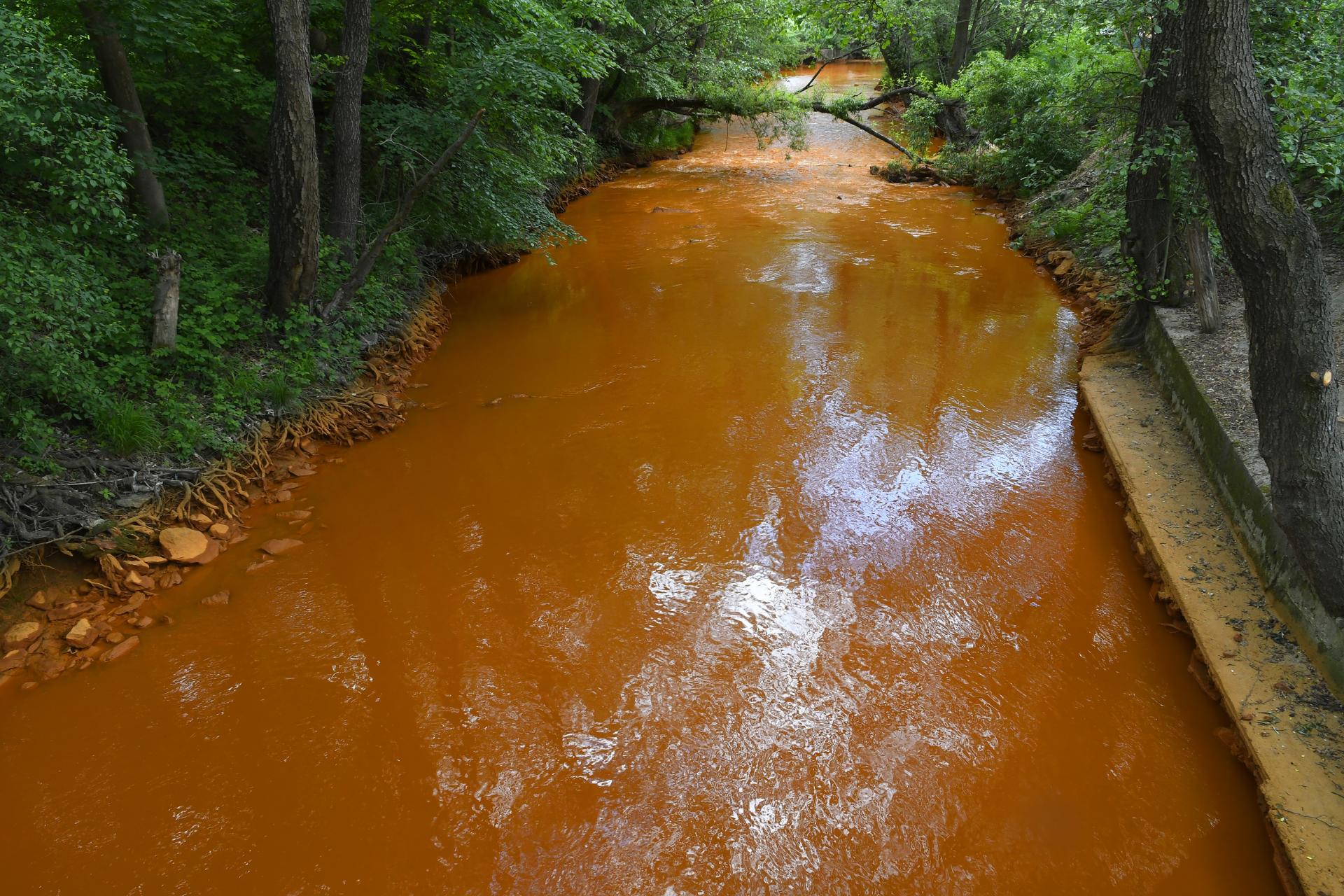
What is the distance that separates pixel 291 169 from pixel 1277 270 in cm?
691

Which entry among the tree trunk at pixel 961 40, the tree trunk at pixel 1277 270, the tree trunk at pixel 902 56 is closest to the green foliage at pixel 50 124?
the tree trunk at pixel 1277 270

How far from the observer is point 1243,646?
4.24 m

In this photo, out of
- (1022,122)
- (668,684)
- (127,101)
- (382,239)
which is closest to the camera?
(668,684)

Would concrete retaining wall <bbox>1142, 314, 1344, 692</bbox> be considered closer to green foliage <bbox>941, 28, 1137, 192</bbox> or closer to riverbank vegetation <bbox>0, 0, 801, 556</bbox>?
green foliage <bbox>941, 28, 1137, 192</bbox>

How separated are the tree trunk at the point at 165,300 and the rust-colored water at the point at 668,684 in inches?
60.5

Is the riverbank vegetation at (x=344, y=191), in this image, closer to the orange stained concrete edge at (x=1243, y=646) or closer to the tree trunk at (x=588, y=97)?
the orange stained concrete edge at (x=1243, y=646)

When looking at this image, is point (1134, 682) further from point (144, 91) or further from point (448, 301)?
point (144, 91)

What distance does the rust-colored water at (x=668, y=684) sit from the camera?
11.6ft

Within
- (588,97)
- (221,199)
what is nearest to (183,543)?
(221,199)

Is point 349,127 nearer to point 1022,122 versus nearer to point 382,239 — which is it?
point 382,239

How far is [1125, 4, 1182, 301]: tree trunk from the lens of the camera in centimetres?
645

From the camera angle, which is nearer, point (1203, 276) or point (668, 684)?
point (668, 684)

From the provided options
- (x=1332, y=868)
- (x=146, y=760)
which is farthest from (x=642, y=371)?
(x=1332, y=868)

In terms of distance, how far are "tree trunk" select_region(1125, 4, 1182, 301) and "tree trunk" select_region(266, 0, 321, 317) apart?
6670mm
